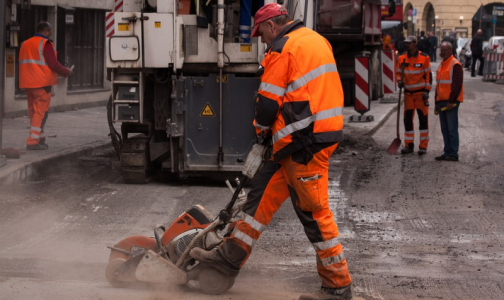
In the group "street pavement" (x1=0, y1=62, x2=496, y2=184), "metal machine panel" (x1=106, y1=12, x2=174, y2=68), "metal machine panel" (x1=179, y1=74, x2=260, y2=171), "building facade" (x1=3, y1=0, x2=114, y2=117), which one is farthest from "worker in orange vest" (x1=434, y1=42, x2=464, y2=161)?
"building facade" (x1=3, y1=0, x2=114, y2=117)

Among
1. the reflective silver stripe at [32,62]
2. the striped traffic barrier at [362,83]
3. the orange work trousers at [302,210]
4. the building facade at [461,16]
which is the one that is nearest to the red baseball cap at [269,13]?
the orange work trousers at [302,210]

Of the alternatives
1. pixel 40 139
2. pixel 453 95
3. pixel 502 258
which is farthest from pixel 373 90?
pixel 502 258

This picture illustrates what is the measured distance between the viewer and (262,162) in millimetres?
5098

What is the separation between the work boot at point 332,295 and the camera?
5.02m

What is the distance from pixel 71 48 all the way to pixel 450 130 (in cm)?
911

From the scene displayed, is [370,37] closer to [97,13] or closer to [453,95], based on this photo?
[97,13]

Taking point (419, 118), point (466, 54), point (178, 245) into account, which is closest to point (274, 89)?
point (178, 245)

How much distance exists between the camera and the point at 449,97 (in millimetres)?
11719

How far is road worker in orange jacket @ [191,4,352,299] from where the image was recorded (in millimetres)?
4891

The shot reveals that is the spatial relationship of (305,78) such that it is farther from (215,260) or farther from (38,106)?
(38,106)

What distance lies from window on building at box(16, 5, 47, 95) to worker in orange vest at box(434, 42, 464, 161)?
8.09 meters

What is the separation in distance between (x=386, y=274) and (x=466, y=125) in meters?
11.0

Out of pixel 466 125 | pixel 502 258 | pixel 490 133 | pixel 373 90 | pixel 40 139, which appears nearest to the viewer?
pixel 502 258

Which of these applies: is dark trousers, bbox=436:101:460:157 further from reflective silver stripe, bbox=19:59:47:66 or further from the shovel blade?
reflective silver stripe, bbox=19:59:47:66
